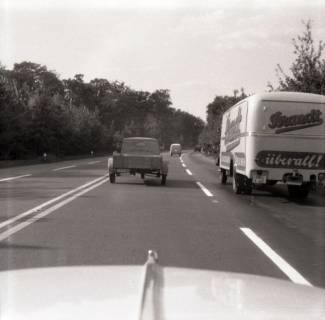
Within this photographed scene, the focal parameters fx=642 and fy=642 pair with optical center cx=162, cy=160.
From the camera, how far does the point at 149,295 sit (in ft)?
8.81

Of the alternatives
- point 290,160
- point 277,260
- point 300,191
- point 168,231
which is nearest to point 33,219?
point 168,231

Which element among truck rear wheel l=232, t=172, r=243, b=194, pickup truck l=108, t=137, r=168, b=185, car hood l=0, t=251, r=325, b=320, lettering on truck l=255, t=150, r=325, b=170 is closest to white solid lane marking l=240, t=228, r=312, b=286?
car hood l=0, t=251, r=325, b=320

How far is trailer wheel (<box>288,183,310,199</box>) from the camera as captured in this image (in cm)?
1788

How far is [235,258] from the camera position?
8.07 m

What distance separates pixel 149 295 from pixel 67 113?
200 ft

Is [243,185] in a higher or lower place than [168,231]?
higher

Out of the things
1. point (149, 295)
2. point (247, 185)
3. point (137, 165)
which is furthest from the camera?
point (137, 165)

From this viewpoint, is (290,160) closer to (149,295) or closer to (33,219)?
(33,219)

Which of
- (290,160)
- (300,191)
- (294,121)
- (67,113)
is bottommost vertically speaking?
(300,191)

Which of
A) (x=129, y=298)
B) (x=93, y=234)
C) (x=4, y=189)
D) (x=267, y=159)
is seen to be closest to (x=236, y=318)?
(x=129, y=298)

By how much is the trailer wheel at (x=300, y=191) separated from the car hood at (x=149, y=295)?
14.7 meters

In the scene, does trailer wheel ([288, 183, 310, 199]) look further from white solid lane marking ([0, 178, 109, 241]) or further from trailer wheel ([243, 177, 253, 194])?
white solid lane marking ([0, 178, 109, 241])

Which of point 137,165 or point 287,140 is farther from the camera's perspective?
point 137,165

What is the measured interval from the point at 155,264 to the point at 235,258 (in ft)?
16.1
